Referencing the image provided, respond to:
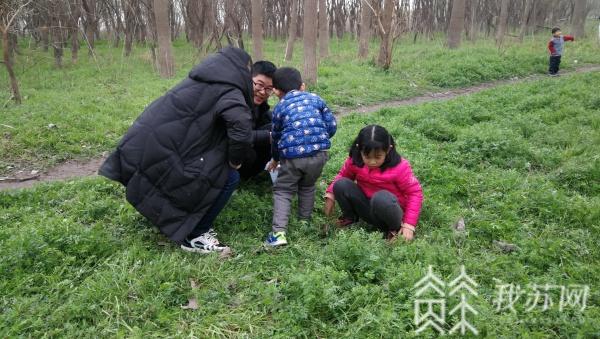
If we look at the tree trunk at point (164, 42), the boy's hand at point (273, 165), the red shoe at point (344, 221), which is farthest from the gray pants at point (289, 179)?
the tree trunk at point (164, 42)

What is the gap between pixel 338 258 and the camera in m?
2.95

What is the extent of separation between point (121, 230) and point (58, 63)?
13.4 m

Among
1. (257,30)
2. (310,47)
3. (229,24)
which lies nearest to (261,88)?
(310,47)

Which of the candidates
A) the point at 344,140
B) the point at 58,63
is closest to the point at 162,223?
the point at 344,140

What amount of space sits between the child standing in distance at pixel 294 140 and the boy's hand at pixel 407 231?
2.70 ft

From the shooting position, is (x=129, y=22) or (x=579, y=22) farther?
(x=579, y=22)

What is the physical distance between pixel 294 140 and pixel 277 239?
31.7 inches

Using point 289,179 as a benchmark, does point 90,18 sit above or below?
above

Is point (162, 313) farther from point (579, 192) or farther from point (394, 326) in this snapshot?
point (579, 192)

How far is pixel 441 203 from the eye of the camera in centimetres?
394

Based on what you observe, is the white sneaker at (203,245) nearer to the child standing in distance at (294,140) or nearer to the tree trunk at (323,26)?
the child standing in distance at (294,140)

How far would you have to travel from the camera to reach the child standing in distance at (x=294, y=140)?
3.39m

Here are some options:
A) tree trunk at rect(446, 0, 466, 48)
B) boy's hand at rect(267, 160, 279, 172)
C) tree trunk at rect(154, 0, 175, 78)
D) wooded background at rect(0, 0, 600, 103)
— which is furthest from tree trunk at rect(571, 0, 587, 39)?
boy's hand at rect(267, 160, 279, 172)

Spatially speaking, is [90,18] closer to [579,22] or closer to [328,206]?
[328,206]
